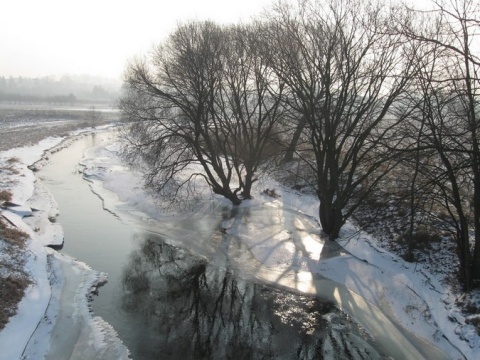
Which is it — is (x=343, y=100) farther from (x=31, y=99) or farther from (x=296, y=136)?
(x=31, y=99)

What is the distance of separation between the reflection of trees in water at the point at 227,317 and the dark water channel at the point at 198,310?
2 cm

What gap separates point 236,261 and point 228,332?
4993 mm

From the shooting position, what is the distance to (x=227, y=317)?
11.7m

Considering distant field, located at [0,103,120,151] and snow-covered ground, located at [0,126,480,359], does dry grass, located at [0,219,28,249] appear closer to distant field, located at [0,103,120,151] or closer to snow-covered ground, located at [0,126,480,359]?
snow-covered ground, located at [0,126,480,359]

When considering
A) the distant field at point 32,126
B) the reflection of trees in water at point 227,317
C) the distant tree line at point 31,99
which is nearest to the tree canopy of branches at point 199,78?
the reflection of trees in water at point 227,317

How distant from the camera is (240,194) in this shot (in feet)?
83.0

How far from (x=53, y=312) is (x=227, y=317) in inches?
190

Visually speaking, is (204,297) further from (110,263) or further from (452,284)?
(452,284)

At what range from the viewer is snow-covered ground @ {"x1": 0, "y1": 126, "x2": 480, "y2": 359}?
10.3 meters

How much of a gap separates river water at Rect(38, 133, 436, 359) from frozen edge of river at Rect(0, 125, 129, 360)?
44cm

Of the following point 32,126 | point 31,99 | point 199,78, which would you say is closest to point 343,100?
point 199,78

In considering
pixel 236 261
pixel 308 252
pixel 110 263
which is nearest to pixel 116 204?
pixel 110 263

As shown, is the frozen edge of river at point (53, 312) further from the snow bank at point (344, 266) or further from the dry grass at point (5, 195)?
the snow bank at point (344, 266)

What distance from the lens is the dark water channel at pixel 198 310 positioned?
10.2 m
